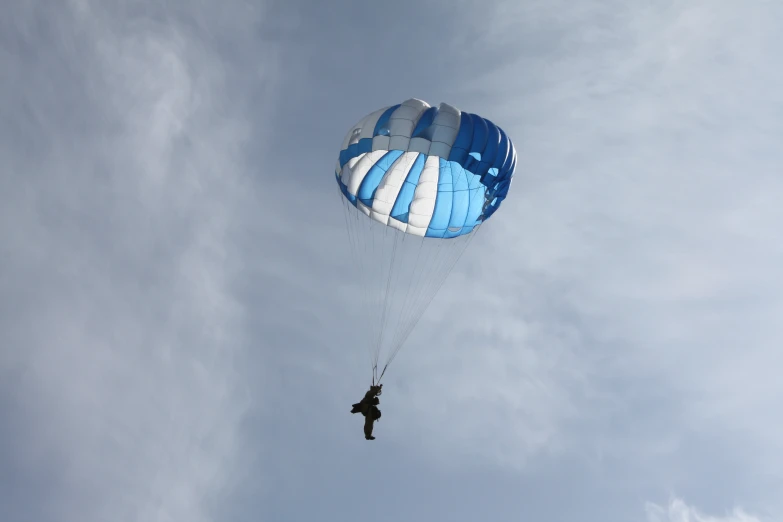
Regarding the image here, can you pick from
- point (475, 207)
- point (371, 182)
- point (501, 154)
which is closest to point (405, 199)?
point (371, 182)

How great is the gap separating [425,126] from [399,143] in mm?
916

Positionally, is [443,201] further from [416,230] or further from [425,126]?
[425,126]

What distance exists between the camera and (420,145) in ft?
69.2

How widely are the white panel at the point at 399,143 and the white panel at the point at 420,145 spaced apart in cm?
11

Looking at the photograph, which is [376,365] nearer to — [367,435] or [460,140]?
[367,435]

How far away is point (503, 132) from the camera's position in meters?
22.2

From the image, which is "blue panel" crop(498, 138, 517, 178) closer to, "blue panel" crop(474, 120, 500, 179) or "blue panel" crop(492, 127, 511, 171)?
"blue panel" crop(492, 127, 511, 171)

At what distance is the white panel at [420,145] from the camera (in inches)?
827

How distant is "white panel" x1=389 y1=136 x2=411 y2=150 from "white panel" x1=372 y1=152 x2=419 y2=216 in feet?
8.07

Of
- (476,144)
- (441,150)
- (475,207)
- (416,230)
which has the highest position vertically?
(475,207)

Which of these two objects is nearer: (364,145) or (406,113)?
(406,113)

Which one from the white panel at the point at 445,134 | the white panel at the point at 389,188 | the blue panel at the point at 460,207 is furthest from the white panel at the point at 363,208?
the white panel at the point at 445,134

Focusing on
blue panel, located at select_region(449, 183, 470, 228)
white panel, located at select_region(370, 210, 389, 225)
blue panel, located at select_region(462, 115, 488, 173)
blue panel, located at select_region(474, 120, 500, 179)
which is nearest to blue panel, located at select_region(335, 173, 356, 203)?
white panel, located at select_region(370, 210, 389, 225)

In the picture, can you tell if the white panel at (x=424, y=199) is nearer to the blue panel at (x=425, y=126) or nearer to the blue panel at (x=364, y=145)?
the blue panel at (x=425, y=126)
